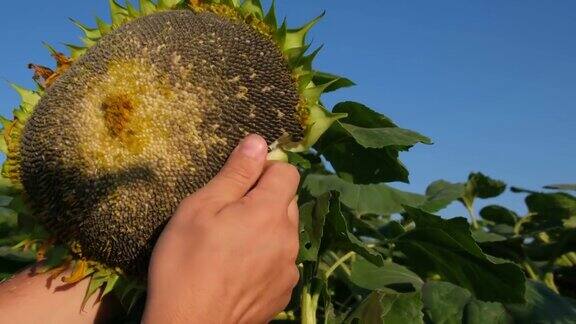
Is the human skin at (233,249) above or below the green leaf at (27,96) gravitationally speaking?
below

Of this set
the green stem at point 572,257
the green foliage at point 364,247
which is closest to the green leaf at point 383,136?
the green foliage at point 364,247

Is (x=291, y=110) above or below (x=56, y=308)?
above

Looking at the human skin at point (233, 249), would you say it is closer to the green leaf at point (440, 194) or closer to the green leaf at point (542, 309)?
the green leaf at point (542, 309)

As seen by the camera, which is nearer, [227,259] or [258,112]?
[227,259]

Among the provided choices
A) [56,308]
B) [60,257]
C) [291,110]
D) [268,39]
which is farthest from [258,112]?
[56,308]

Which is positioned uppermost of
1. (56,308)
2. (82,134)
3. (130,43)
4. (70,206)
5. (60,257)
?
(130,43)

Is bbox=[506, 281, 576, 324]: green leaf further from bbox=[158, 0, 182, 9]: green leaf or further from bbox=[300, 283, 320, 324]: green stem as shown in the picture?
bbox=[158, 0, 182, 9]: green leaf

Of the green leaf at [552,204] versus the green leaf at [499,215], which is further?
the green leaf at [499,215]

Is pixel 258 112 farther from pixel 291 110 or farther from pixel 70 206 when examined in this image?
pixel 70 206
